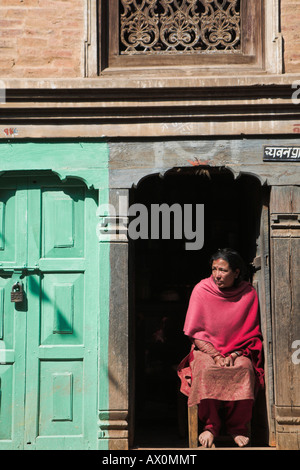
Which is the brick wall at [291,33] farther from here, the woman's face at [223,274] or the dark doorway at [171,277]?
the woman's face at [223,274]

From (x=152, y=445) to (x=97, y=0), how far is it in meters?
4.30

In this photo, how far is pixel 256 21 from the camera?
649 cm

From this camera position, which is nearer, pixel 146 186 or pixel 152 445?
pixel 152 445

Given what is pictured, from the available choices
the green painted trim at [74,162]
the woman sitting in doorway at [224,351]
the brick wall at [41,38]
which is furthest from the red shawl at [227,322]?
the brick wall at [41,38]

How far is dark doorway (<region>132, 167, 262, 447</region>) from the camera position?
720 cm

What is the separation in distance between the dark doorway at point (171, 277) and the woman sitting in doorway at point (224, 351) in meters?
0.57

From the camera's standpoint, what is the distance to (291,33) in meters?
6.38

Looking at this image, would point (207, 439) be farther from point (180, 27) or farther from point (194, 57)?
point (180, 27)

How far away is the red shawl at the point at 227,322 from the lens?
627 cm

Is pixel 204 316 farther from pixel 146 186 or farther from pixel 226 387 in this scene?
pixel 146 186

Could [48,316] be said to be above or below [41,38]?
below

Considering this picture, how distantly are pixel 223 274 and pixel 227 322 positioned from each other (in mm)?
452

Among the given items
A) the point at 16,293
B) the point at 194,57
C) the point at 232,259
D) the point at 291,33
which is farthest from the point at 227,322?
the point at 291,33

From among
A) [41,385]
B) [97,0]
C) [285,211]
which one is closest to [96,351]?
[41,385]
